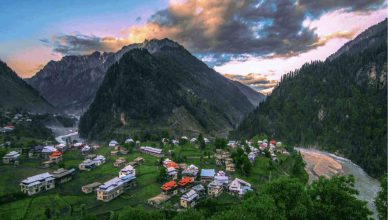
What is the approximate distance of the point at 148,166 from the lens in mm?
90562

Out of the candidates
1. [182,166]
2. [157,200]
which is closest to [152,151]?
[182,166]

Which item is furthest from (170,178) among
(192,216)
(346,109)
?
(346,109)

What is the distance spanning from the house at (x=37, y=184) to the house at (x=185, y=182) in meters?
31.4

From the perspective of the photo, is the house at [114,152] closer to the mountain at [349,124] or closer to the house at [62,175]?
the house at [62,175]

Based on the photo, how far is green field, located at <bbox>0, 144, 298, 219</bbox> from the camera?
58.5 metres

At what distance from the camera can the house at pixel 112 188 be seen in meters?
65.4

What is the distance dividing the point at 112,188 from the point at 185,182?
17.6 m

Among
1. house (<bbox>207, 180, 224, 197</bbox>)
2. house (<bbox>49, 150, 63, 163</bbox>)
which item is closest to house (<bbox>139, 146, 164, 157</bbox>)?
house (<bbox>49, 150, 63, 163</bbox>)

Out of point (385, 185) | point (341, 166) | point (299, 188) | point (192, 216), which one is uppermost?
point (385, 185)

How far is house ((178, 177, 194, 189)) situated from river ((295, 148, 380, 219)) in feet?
145

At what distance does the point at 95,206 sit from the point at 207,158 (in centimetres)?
4663

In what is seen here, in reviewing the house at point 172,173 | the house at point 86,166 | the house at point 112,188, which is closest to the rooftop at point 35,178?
the house at point 86,166

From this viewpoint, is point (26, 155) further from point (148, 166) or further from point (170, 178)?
point (170, 178)

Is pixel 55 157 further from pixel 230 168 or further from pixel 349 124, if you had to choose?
pixel 349 124
